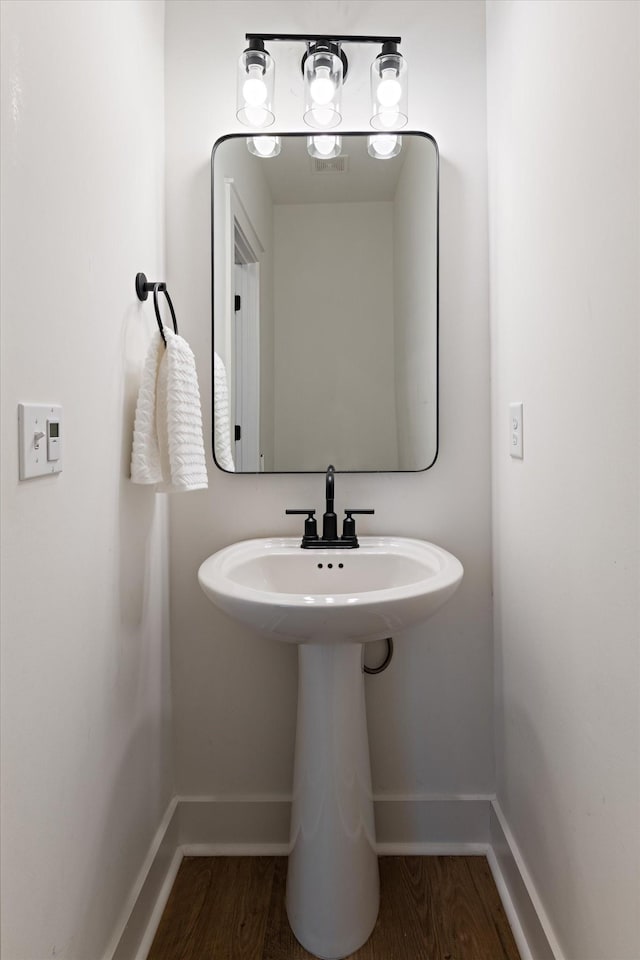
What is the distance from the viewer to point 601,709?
87 centimetres

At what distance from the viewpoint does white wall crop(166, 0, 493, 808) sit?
146 cm

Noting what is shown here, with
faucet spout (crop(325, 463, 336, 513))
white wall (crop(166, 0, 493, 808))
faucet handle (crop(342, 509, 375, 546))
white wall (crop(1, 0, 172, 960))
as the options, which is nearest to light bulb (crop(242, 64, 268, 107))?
white wall (crop(166, 0, 493, 808))

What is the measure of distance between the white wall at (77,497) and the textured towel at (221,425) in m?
0.21

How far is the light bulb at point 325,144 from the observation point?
1.44 m

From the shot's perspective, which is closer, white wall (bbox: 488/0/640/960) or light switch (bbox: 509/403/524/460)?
white wall (bbox: 488/0/640/960)

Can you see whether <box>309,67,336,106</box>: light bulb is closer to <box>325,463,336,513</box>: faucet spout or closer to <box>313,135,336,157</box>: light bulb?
<box>313,135,336,157</box>: light bulb

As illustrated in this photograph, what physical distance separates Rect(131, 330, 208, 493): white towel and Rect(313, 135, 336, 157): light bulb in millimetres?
651

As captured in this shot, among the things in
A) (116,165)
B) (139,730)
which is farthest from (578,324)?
(139,730)

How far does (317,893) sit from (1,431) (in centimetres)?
111

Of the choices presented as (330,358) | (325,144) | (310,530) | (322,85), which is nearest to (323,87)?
(322,85)

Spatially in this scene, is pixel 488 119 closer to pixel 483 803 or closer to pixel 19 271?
pixel 19 271

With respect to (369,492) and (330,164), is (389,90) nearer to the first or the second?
(330,164)

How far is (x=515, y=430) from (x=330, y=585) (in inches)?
21.7

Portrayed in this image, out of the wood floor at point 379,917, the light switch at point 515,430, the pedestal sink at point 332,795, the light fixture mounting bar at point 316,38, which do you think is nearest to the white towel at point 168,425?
the pedestal sink at point 332,795
